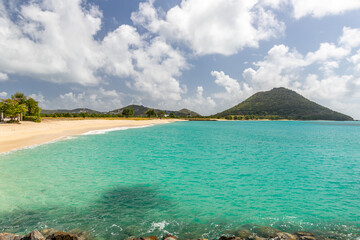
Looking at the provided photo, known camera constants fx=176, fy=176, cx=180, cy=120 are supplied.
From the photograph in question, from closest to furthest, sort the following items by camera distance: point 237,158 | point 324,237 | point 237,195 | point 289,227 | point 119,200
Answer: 1. point 324,237
2. point 289,227
3. point 119,200
4. point 237,195
5. point 237,158

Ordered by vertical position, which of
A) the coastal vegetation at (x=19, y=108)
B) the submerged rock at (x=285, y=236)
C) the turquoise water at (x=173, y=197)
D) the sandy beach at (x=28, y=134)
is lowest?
the turquoise water at (x=173, y=197)

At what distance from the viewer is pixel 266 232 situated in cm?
909

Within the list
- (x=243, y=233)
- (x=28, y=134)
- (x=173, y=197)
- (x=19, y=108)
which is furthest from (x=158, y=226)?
(x=19, y=108)

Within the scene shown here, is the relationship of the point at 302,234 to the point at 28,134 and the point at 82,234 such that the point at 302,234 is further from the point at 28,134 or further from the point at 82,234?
the point at 28,134

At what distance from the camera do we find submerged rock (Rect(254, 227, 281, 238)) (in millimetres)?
8791

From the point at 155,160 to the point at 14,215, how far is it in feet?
52.5

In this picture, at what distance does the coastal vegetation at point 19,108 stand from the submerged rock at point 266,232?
8736 centimetres

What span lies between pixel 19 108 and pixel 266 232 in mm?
90401

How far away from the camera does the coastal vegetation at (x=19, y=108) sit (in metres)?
66.1

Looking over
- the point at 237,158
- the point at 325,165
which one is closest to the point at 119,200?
the point at 237,158

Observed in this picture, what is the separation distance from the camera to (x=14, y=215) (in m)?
10.3

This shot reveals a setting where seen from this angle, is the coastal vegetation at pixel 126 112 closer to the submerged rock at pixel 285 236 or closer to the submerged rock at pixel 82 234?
the submerged rock at pixel 82 234

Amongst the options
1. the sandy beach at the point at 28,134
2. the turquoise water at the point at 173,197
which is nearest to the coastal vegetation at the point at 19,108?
the sandy beach at the point at 28,134

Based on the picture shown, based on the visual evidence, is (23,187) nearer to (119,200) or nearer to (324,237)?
(119,200)
